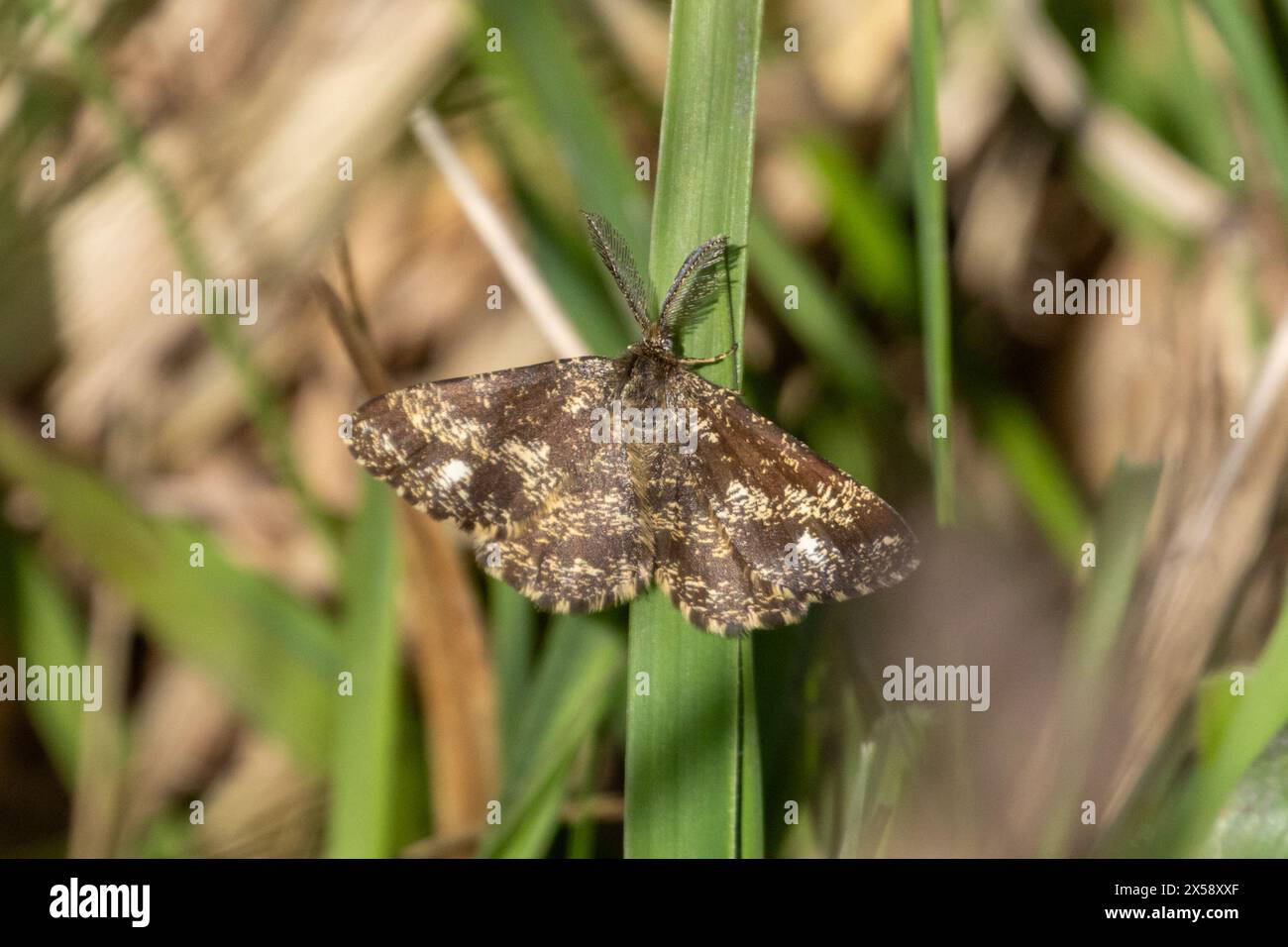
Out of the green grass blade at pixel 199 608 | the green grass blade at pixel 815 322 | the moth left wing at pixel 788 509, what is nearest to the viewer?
the moth left wing at pixel 788 509

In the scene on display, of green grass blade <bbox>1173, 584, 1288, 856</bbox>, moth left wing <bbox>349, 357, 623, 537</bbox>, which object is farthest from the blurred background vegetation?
moth left wing <bbox>349, 357, 623, 537</bbox>

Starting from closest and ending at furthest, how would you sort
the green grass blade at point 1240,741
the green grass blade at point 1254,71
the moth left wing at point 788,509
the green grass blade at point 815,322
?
the green grass blade at point 1240,741, the moth left wing at point 788,509, the green grass blade at point 1254,71, the green grass blade at point 815,322

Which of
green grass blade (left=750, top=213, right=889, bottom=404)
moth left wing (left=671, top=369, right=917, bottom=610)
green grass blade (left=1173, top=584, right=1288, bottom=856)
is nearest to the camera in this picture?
green grass blade (left=1173, top=584, right=1288, bottom=856)

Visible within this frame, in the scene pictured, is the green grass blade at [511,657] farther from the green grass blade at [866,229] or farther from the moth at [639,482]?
the green grass blade at [866,229]

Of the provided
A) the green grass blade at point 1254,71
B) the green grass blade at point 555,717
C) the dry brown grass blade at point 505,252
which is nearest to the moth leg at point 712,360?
the dry brown grass blade at point 505,252

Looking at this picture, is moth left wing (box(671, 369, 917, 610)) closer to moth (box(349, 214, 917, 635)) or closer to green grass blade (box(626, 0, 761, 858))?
moth (box(349, 214, 917, 635))

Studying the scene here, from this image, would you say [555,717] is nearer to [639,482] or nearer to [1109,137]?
[639,482]
